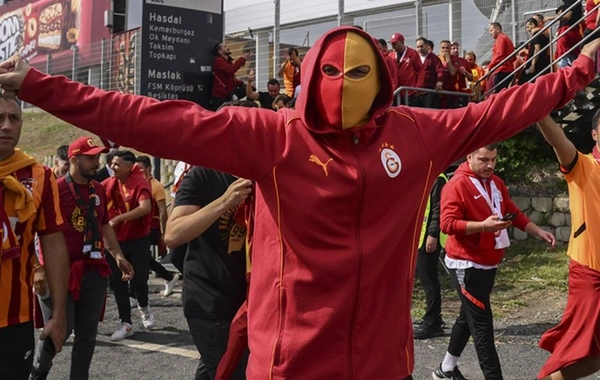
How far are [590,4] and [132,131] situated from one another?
996cm

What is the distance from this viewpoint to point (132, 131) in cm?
241

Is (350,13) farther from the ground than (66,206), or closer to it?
farther from the ground

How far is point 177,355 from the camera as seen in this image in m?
7.18

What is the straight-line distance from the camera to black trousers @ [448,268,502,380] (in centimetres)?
556

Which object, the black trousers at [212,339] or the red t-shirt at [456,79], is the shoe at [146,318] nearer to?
the black trousers at [212,339]

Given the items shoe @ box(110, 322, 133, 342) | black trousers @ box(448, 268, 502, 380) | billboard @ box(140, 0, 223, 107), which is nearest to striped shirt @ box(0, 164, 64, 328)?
black trousers @ box(448, 268, 502, 380)

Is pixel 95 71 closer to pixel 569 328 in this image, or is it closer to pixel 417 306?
pixel 417 306

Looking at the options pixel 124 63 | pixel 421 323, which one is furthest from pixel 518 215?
pixel 124 63

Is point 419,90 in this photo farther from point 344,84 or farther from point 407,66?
point 344,84

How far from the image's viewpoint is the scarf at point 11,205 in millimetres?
3645

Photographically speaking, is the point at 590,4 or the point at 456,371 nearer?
the point at 456,371

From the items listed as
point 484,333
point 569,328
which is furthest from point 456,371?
point 569,328

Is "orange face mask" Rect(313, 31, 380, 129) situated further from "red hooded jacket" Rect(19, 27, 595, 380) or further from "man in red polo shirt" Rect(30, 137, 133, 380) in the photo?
"man in red polo shirt" Rect(30, 137, 133, 380)

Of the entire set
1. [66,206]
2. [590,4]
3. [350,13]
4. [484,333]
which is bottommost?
[484,333]
